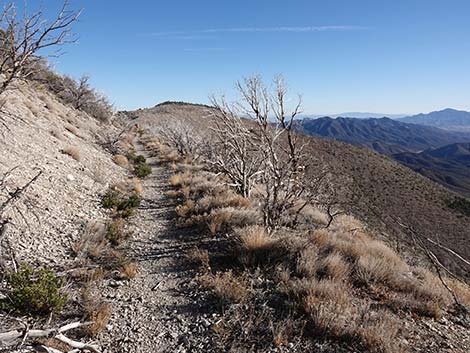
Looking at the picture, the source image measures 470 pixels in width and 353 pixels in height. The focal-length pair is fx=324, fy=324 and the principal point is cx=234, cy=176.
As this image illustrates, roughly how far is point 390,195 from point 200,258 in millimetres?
44348

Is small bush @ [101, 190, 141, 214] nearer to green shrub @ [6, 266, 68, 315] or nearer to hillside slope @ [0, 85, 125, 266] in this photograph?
hillside slope @ [0, 85, 125, 266]

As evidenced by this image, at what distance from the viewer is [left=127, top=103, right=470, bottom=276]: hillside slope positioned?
31859mm

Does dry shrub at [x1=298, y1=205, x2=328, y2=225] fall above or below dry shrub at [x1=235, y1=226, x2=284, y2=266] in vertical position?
below

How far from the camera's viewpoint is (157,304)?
18.6 feet

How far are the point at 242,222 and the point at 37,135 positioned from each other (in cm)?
952

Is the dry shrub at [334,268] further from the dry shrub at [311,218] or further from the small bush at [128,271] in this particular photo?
the dry shrub at [311,218]

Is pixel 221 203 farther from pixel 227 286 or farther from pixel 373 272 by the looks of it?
pixel 373 272

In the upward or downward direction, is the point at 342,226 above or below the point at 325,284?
below

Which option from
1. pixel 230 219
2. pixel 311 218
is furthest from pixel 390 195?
pixel 230 219

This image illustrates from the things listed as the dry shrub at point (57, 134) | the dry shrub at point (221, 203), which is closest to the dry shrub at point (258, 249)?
the dry shrub at point (221, 203)

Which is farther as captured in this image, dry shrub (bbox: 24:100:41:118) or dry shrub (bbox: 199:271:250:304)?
dry shrub (bbox: 24:100:41:118)

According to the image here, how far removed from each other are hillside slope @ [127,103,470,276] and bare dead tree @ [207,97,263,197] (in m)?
16.3

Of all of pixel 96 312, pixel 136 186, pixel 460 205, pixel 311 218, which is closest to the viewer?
pixel 96 312

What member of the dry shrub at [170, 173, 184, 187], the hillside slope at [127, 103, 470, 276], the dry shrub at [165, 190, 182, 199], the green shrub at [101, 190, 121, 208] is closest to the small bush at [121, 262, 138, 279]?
the green shrub at [101, 190, 121, 208]
